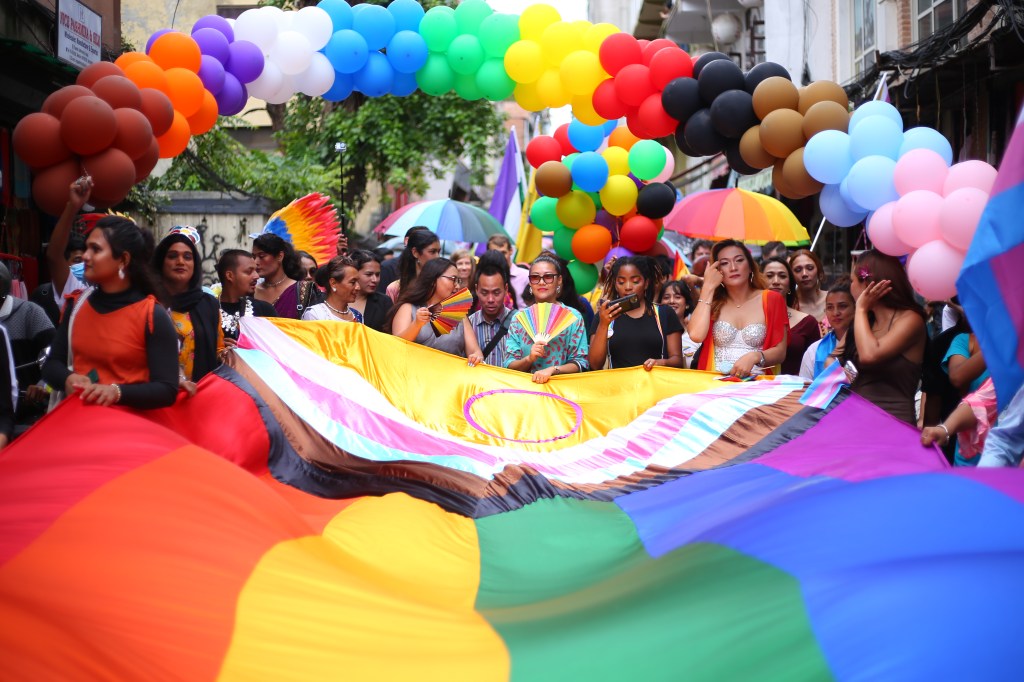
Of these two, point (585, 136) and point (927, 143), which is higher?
point (585, 136)

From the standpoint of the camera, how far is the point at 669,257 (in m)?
11.4

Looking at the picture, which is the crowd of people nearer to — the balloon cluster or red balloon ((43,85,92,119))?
the balloon cluster

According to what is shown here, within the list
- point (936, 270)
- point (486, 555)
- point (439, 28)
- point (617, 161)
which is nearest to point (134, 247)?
point (486, 555)

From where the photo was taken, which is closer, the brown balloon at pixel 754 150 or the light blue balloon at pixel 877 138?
the light blue balloon at pixel 877 138

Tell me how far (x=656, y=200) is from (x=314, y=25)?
146 inches

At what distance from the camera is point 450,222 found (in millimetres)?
13211

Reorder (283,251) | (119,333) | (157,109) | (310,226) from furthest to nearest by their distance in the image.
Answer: (310,226) → (283,251) → (157,109) → (119,333)

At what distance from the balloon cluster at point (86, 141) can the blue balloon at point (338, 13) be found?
8.64ft

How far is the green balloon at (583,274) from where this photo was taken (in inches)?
445

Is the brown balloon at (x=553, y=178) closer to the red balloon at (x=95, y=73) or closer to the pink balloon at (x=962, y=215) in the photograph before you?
the red balloon at (x=95, y=73)

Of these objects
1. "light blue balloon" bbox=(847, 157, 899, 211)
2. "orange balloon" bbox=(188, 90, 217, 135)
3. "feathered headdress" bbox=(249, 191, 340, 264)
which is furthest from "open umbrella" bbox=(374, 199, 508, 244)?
"light blue balloon" bbox=(847, 157, 899, 211)

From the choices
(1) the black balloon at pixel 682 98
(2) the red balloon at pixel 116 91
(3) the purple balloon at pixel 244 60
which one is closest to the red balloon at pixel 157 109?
(2) the red balloon at pixel 116 91

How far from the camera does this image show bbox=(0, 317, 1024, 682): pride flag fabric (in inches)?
104

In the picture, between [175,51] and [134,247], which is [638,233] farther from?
[134,247]
